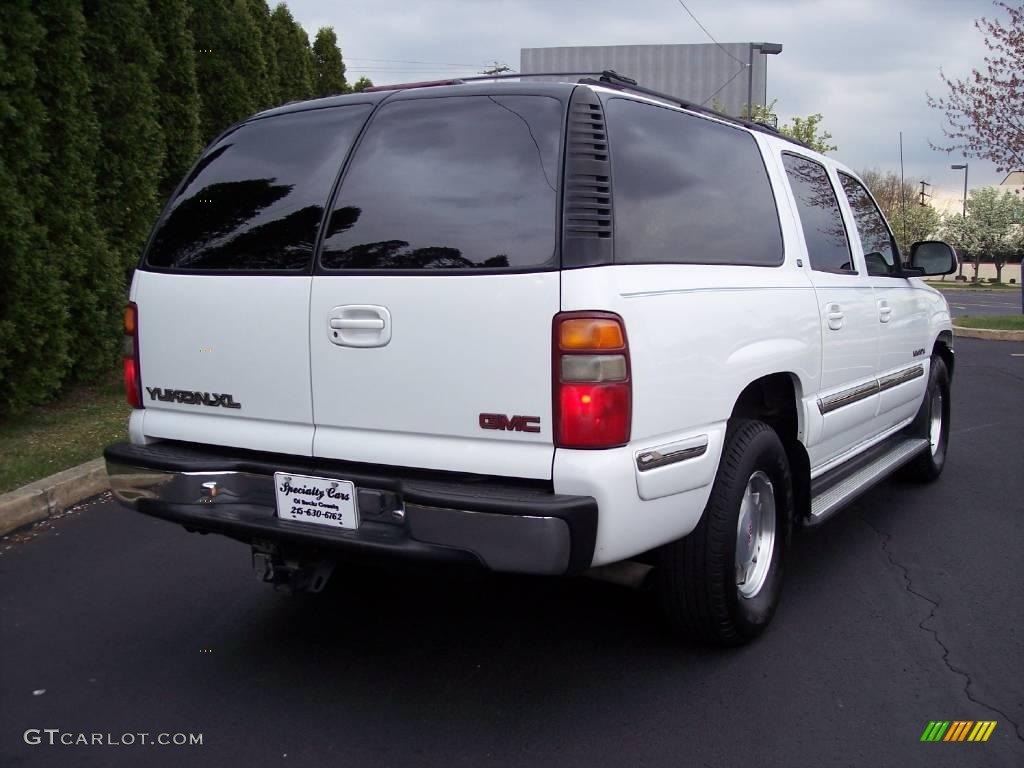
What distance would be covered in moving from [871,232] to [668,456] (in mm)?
2986

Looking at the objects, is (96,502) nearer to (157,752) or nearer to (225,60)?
(157,752)

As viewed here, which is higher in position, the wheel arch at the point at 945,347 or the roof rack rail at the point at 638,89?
the roof rack rail at the point at 638,89

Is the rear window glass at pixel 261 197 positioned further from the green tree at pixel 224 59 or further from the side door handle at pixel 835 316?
the green tree at pixel 224 59

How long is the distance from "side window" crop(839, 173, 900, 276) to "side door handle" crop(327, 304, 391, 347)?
3.02 meters

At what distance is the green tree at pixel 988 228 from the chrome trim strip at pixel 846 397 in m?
56.1

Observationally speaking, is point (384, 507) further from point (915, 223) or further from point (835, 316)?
point (915, 223)

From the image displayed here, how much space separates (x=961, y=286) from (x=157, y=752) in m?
53.8

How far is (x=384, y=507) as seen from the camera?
3.00m

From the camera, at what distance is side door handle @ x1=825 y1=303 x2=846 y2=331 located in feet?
13.9

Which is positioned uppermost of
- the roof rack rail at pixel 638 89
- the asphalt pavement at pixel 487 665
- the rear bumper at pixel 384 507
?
the roof rack rail at pixel 638 89

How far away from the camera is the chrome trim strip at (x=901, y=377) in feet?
16.6

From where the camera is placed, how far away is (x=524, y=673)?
3486 mm

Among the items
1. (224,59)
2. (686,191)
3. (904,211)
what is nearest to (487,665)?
(686,191)

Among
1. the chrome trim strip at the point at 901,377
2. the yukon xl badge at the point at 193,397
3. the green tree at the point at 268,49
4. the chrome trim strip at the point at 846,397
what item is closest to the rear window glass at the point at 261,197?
the yukon xl badge at the point at 193,397
